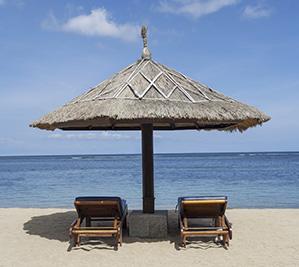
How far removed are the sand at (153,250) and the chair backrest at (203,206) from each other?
1.18ft

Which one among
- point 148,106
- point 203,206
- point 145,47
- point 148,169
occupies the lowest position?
point 203,206

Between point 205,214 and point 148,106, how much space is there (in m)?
1.51

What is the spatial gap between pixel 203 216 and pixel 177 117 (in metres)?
1.33

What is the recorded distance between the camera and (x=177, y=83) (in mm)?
6039

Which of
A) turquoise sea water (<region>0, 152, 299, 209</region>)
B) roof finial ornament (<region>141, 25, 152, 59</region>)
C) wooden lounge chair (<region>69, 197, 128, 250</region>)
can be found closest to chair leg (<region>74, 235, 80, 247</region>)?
wooden lounge chair (<region>69, 197, 128, 250</region>)

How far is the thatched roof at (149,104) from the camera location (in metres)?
5.33

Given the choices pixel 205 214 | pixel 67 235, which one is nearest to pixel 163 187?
pixel 67 235

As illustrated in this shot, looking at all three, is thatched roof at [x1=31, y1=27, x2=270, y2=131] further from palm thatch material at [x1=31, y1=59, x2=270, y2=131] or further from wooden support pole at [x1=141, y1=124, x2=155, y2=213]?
wooden support pole at [x1=141, y1=124, x2=155, y2=213]

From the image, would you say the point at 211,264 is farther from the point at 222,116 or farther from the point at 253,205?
the point at 253,205

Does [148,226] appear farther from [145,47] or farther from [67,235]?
[145,47]

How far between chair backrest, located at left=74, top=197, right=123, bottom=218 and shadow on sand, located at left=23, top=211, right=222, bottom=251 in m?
0.36

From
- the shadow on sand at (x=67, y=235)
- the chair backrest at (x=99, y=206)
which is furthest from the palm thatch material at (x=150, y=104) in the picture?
the shadow on sand at (x=67, y=235)

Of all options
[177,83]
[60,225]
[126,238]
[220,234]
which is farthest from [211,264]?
[60,225]

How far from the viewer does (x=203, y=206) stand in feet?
18.2
